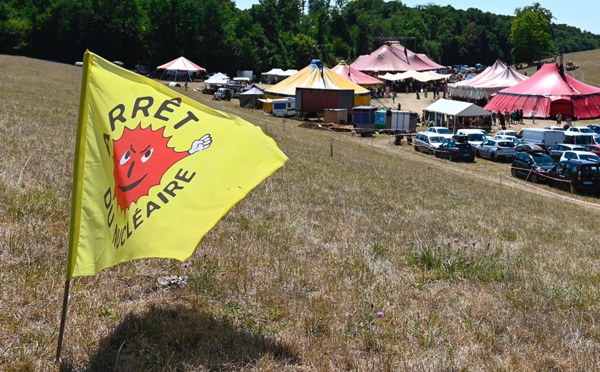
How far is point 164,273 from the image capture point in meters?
5.70

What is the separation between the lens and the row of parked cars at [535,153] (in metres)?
22.6

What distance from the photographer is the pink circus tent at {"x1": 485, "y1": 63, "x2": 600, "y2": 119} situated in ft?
151

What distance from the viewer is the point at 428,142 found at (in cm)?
3300

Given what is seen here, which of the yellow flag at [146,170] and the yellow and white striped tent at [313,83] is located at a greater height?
the yellow and white striped tent at [313,83]

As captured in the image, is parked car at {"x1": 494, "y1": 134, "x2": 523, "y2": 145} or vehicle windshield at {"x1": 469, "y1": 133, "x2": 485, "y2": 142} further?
vehicle windshield at {"x1": 469, "y1": 133, "x2": 485, "y2": 142}

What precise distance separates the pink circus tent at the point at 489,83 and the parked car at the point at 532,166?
30.1m

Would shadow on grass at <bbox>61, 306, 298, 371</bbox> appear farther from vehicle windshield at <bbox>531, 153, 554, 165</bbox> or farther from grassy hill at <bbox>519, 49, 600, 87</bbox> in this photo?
grassy hill at <bbox>519, 49, 600, 87</bbox>

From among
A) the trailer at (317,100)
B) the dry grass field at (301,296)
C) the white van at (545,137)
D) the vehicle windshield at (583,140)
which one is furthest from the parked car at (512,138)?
the dry grass field at (301,296)

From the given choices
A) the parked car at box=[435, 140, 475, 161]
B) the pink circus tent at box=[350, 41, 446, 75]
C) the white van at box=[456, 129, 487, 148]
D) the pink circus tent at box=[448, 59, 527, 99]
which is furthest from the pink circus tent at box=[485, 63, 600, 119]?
the pink circus tent at box=[350, 41, 446, 75]

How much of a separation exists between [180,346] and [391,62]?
286 ft

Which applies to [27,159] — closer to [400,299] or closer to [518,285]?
[400,299]

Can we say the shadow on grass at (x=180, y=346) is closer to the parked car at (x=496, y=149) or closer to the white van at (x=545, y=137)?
the parked car at (x=496, y=149)

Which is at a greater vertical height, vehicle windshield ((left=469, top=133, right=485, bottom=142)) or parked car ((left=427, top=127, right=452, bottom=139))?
parked car ((left=427, top=127, right=452, bottom=139))

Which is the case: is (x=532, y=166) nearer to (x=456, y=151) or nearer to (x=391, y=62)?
(x=456, y=151)
